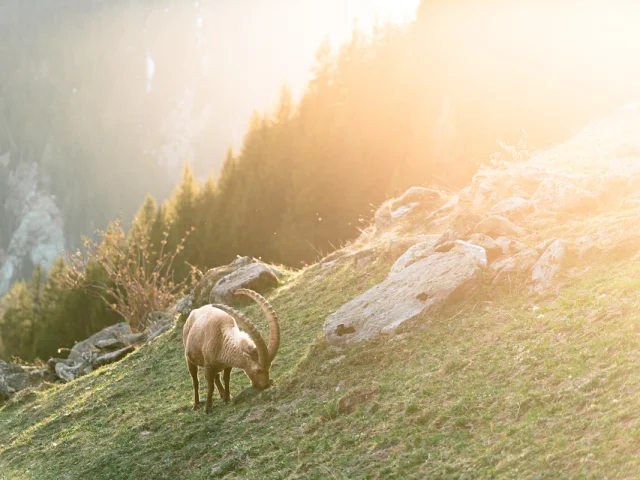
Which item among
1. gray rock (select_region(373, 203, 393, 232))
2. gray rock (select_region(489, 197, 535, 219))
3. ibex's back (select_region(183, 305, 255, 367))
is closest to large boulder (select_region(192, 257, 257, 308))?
gray rock (select_region(373, 203, 393, 232))

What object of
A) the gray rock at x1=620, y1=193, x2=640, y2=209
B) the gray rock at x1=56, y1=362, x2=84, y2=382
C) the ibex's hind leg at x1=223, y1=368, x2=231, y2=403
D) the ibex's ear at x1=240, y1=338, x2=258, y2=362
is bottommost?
the gray rock at x1=56, y1=362, x2=84, y2=382

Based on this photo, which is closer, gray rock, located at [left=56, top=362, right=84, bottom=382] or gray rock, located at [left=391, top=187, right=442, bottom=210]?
gray rock, located at [left=391, top=187, right=442, bottom=210]

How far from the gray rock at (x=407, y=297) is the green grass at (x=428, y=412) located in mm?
254

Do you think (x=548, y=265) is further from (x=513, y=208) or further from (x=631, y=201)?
(x=513, y=208)

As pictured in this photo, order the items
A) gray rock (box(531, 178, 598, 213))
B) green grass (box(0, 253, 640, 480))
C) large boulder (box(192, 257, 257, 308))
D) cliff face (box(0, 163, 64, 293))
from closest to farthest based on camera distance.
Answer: green grass (box(0, 253, 640, 480)), gray rock (box(531, 178, 598, 213)), large boulder (box(192, 257, 257, 308)), cliff face (box(0, 163, 64, 293))

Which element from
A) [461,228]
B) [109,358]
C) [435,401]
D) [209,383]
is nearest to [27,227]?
[109,358]

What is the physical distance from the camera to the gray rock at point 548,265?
932cm

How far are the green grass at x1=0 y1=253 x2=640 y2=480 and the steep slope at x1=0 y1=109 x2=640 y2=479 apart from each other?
2cm

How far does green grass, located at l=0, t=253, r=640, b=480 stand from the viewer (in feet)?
18.4

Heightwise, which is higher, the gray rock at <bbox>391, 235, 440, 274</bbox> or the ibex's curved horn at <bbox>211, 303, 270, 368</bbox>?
the ibex's curved horn at <bbox>211, 303, 270, 368</bbox>

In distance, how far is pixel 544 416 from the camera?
5.94m

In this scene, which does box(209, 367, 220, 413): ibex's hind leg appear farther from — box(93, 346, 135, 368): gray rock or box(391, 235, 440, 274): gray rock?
box(93, 346, 135, 368): gray rock

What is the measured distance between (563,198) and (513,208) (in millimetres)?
964

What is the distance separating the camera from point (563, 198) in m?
12.2
